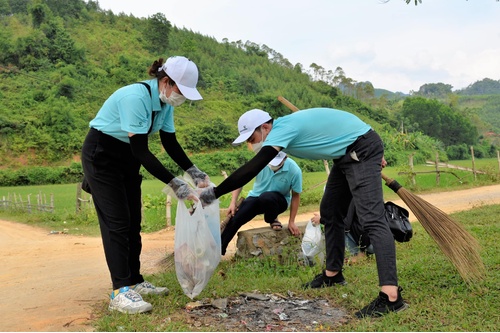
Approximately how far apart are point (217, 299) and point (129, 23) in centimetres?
5916

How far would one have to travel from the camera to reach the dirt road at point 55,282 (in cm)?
320

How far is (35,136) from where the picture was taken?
30656 mm

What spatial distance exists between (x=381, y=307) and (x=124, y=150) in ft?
6.28

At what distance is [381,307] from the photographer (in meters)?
3.06

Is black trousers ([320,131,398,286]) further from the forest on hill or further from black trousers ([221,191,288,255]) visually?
the forest on hill

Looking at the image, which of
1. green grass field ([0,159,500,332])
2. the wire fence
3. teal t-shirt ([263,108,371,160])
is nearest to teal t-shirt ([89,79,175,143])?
teal t-shirt ([263,108,371,160])

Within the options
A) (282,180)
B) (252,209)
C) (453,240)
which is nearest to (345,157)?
(453,240)

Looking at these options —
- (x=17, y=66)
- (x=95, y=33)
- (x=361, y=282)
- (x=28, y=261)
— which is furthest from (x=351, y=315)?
(x=95, y=33)

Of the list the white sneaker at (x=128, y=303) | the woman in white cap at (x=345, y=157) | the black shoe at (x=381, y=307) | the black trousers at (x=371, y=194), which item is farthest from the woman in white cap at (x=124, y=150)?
the black shoe at (x=381, y=307)

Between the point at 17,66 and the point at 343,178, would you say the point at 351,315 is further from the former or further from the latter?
the point at 17,66

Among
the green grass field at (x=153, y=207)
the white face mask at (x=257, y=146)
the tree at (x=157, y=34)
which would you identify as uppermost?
the tree at (x=157, y=34)

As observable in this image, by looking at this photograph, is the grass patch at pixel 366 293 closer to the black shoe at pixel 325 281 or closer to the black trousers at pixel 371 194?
the black shoe at pixel 325 281

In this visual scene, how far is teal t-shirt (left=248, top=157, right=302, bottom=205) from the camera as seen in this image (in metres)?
4.80

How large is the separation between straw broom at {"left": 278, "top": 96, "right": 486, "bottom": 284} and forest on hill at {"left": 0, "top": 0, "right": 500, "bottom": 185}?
73.2ft
